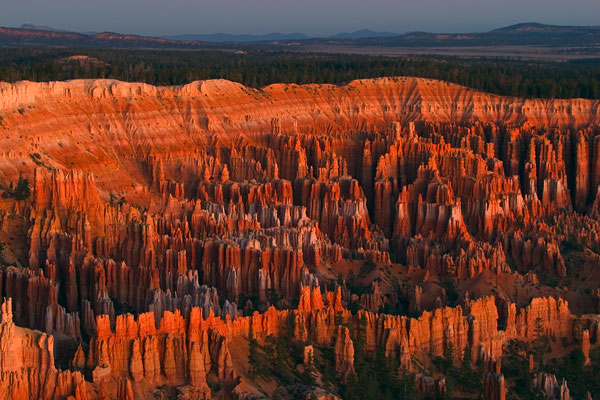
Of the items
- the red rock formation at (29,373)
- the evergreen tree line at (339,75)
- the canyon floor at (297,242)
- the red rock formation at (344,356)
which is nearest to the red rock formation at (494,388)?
the canyon floor at (297,242)

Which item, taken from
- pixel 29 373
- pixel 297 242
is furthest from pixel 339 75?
pixel 29 373

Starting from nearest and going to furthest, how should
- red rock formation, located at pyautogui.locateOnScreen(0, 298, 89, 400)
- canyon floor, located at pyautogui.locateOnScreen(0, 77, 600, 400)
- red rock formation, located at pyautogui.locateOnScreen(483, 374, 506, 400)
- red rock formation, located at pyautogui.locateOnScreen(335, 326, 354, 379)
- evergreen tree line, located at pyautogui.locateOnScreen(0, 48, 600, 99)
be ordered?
1. red rock formation, located at pyautogui.locateOnScreen(0, 298, 89, 400)
2. canyon floor, located at pyautogui.locateOnScreen(0, 77, 600, 400)
3. red rock formation, located at pyautogui.locateOnScreen(335, 326, 354, 379)
4. red rock formation, located at pyautogui.locateOnScreen(483, 374, 506, 400)
5. evergreen tree line, located at pyautogui.locateOnScreen(0, 48, 600, 99)

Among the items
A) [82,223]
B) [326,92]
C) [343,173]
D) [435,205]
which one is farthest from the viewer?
[326,92]

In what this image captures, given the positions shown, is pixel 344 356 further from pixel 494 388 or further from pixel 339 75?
pixel 339 75

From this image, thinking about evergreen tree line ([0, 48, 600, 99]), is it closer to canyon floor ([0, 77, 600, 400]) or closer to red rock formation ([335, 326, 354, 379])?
canyon floor ([0, 77, 600, 400])

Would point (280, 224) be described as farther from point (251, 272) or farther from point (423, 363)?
point (423, 363)

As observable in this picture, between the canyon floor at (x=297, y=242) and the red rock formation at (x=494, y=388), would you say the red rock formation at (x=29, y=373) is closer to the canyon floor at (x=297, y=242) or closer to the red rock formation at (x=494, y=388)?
the canyon floor at (x=297, y=242)

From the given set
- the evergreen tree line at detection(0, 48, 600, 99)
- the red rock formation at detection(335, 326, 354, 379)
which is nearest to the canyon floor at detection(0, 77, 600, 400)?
the red rock formation at detection(335, 326, 354, 379)

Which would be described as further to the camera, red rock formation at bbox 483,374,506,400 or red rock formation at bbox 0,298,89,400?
red rock formation at bbox 483,374,506,400

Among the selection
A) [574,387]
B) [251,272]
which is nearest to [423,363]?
[574,387]
